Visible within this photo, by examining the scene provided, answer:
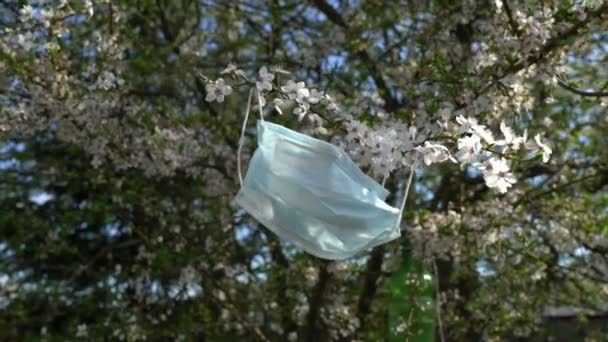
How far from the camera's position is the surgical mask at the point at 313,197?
8.98 feet

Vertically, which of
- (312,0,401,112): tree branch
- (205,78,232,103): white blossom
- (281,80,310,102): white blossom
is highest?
(281,80,310,102): white blossom

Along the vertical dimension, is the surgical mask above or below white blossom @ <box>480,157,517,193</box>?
below

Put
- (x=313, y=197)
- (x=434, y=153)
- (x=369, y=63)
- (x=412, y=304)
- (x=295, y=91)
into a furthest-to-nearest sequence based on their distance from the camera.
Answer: (x=369, y=63), (x=412, y=304), (x=295, y=91), (x=313, y=197), (x=434, y=153)

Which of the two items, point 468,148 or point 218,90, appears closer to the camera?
point 468,148

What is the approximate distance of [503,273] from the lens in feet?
16.0

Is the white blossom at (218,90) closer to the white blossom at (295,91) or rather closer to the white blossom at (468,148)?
the white blossom at (295,91)

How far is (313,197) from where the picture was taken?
9.11 ft

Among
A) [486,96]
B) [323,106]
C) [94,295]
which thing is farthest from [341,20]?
[94,295]

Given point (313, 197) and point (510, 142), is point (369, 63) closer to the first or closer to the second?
point (313, 197)

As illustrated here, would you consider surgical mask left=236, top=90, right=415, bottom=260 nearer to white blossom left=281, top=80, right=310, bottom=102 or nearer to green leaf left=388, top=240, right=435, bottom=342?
white blossom left=281, top=80, right=310, bottom=102

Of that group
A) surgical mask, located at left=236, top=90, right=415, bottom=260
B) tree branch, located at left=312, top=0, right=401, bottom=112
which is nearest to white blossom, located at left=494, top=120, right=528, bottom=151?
surgical mask, located at left=236, top=90, right=415, bottom=260

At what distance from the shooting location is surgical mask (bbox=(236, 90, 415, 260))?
108 inches

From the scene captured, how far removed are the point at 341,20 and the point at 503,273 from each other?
184cm

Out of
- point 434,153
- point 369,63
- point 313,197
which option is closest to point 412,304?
point 369,63
